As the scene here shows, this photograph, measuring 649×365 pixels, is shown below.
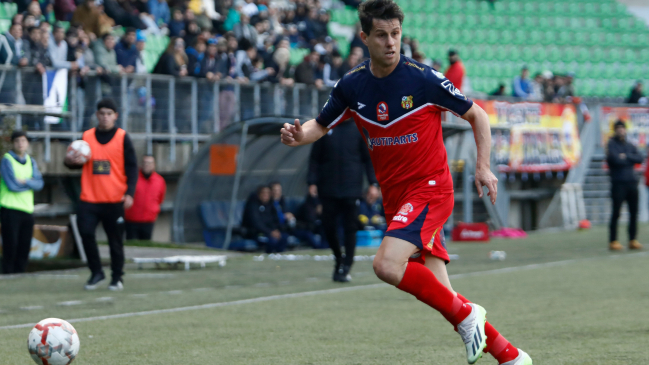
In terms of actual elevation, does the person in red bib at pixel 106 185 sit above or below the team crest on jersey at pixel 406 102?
below

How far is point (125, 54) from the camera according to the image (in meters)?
15.5

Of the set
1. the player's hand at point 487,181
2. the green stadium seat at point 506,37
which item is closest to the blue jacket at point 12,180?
the player's hand at point 487,181

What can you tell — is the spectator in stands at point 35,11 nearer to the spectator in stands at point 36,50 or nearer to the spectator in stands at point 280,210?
the spectator in stands at point 36,50

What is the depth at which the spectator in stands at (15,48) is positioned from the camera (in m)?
13.8

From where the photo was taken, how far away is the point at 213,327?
6.86 m

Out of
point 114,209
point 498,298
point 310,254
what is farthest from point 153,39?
point 498,298

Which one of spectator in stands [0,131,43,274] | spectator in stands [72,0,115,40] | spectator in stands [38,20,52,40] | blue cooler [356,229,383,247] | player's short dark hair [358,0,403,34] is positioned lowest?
blue cooler [356,229,383,247]

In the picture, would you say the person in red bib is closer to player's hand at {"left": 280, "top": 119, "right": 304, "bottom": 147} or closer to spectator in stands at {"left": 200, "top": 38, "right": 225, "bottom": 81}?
player's hand at {"left": 280, "top": 119, "right": 304, "bottom": 147}

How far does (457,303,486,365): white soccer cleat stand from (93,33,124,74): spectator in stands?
11.4 meters

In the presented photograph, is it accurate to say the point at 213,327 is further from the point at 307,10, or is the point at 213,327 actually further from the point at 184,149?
the point at 307,10

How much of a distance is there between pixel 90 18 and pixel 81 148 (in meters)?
7.39

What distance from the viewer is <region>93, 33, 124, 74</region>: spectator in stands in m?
14.9

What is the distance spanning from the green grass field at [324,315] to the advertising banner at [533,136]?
9654 mm

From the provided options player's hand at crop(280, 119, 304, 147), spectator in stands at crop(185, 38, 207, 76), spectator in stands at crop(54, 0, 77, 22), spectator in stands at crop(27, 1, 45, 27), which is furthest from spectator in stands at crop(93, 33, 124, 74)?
player's hand at crop(280, 119, 304, 147)
